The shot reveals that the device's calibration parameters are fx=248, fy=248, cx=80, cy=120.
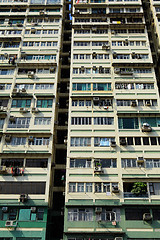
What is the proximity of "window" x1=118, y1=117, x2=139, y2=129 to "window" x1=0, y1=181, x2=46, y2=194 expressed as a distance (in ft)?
36.0

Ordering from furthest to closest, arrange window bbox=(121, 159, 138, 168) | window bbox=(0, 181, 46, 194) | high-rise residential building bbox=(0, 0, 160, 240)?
window bbox=(121, 159, 138, 168), window bbox=(0, 181, 46, 194), high-rise residential building bbox=(0, 0, 160, 240)

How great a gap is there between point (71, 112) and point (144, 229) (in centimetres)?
1502

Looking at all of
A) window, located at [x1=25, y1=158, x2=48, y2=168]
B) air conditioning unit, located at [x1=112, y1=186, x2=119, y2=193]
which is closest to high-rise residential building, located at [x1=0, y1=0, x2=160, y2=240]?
window, located at [x1=25, y1=158, x2=48, y2=168]

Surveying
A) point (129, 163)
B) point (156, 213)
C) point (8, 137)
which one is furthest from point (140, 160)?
point (8, 137)

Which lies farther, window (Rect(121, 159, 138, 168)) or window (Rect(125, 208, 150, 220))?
window (Rect(121, 159, 138, 168))

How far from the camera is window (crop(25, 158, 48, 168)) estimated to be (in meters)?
26.7

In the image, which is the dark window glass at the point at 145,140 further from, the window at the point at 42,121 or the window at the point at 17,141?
the window at the point at 17,141

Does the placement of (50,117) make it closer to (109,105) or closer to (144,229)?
(109,105)

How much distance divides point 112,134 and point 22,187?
37.2 ft

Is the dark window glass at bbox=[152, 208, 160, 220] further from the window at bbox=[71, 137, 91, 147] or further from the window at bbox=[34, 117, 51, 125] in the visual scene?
the window at bbox=[34, 117, 51, 125]

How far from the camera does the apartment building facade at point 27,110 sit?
79.2 feet

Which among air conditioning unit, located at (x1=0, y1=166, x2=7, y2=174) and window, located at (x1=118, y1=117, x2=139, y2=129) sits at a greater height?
window, located at (x1=118, y1=117, x2=139, y2=129)

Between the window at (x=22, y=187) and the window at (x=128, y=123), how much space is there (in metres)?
11.0

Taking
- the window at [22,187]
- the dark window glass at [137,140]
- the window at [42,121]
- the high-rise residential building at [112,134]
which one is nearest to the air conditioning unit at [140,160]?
the high-rise residential building at [112,134]
